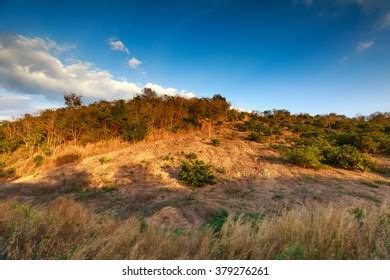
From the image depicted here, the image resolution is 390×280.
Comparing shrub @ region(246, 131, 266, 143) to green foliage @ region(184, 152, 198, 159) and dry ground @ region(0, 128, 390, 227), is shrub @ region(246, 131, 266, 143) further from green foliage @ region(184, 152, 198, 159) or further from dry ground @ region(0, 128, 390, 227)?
green foliage @ region(184, 152, 198, 159)

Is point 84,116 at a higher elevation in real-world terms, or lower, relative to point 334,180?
higher

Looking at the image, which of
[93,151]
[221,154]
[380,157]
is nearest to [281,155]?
[221,154]

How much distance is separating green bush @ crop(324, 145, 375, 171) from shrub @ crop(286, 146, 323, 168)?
0.58 metres

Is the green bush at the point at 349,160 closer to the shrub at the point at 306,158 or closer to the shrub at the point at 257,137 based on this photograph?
the shrub at the point at 306,158

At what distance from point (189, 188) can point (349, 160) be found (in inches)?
300

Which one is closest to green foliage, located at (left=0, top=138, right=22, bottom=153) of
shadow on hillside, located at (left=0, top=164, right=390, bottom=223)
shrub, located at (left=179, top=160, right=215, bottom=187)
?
shadow on hillside, located at (left=0, top=164, right=390, bottom=223)

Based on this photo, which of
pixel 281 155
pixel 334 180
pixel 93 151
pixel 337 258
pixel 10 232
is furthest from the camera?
pixel 93 151

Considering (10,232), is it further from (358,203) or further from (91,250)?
(358,203)

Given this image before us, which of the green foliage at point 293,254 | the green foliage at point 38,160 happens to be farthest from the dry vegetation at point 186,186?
the green foliage at point 38,160

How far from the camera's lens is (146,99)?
2683 centimetres

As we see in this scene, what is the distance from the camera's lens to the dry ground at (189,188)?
30.0 feet

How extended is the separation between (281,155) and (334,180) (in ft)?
13.2

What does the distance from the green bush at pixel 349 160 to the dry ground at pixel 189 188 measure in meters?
0.50

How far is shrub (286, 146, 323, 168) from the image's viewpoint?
13.5m
